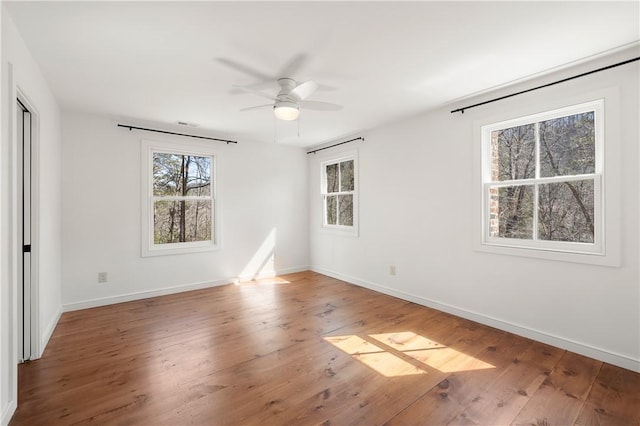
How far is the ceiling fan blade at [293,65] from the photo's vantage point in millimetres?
2332

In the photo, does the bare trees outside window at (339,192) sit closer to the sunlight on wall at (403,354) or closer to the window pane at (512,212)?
the window pane at (512,212)

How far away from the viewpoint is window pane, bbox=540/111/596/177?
2545 millimetres

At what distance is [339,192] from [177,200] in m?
2.59

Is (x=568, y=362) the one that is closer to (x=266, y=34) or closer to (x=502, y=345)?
(x=502, y=345)

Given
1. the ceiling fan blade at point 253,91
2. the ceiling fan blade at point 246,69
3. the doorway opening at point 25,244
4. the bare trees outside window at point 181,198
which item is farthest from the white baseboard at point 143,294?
the ceiling fan blade at point 246,69

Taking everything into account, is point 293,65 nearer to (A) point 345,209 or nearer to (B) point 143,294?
(A) point 345,209

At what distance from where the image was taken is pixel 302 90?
2.48 meters

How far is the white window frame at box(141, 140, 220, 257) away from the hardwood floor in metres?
1.06

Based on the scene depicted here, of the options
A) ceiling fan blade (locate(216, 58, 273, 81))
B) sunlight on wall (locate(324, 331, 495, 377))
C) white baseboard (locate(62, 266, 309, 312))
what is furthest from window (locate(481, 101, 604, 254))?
white baseboard (locate(62, 266, 309, 312))

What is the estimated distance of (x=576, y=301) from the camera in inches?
100

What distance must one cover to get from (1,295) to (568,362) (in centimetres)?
392

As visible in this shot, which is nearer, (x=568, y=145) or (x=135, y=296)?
(x=568, y=145)

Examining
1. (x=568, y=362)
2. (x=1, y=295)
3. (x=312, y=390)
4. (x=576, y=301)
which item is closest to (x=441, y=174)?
(x=576, y=301)

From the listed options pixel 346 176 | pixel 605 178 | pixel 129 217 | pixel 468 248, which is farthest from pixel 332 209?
pixel 605 178
